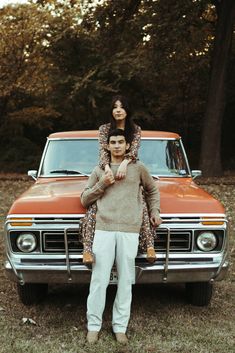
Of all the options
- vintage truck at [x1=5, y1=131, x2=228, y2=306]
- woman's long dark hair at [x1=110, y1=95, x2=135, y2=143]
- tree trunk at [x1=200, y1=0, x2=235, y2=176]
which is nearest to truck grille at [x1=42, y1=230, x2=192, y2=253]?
vintage truck at [x1=5, y1=131, x2=228, y2=306]

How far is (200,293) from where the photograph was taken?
5.52m

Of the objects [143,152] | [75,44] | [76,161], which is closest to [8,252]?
A: [76,161]

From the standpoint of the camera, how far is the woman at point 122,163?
15.0 ft

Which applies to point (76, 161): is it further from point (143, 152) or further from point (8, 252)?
point (8, 252)

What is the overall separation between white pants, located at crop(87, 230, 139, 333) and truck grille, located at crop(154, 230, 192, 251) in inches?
16.6

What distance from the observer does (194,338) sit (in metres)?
4.70

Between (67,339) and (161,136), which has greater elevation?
(161,136)

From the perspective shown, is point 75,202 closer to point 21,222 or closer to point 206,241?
point 21,222

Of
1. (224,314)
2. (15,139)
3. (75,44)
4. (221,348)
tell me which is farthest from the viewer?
(15,139)

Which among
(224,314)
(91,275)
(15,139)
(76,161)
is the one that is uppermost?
(76,161)

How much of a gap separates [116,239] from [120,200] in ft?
1.02

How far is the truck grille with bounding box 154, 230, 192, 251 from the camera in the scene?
16.1 feet

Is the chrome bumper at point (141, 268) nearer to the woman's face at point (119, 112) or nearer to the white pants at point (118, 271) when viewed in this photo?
the white pants at point (118, 271)

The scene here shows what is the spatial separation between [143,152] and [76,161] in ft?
2.51
